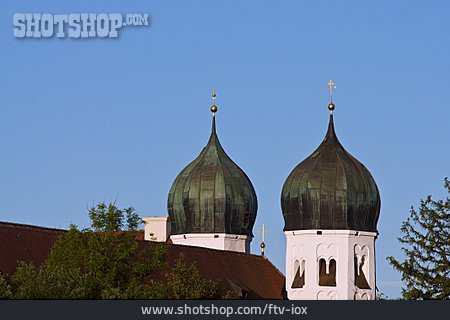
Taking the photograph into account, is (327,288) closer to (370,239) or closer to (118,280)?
(370,239)

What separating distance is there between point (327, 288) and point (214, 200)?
8.70 metres

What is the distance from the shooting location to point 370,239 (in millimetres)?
64875

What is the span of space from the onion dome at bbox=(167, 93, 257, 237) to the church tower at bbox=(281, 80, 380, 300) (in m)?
4.07

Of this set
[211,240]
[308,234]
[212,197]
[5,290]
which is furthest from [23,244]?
[212,197]

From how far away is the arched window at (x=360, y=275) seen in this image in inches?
2517

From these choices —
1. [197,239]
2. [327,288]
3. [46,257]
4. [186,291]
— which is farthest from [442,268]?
[197,239]

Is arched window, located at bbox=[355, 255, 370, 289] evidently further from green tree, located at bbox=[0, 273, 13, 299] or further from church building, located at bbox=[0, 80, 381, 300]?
green tree, located at bbox=[0, 273, 13, 299]

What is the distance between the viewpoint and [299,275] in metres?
64.9

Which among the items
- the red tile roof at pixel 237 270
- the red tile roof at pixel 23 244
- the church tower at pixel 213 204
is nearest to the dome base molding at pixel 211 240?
the church tower at pixel 213 204

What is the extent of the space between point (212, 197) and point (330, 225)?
25.2 feet

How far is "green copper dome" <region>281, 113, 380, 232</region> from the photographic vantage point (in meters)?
64.5

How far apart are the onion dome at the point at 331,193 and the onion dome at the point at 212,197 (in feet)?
13.3

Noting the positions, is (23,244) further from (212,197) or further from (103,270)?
(212,197)

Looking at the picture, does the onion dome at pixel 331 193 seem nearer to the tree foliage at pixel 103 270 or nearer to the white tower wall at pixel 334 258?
the white tower wall at pixel 334 258
